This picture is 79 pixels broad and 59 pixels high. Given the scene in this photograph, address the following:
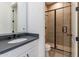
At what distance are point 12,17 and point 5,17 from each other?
185 millimetres

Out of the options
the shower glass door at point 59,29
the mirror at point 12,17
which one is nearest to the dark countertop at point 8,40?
the mirror at point 12,17

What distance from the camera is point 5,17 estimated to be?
166 centimetres

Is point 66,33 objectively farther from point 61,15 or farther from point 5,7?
point 5,7

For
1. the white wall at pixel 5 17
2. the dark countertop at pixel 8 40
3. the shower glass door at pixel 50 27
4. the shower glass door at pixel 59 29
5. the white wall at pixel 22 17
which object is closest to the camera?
the dark countertop at pixel 8 40

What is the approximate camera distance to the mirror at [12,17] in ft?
5.33

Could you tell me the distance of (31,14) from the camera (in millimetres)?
2121

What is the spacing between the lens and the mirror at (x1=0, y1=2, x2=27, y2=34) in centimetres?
162

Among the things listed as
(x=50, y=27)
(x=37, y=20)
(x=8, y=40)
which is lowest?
(x=8, y=40)

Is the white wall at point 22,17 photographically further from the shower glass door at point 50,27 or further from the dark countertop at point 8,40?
the shower glass door at point 50,27

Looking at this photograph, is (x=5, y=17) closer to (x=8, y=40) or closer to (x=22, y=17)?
(x=8, y=40)

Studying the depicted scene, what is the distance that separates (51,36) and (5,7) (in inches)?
103

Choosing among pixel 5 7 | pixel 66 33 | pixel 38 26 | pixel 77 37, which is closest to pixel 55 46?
pixel 66 33

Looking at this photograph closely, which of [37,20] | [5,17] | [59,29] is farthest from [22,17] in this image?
[59,29]

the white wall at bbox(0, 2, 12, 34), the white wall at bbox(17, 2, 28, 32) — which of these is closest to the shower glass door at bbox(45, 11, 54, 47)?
the white wall at bbox(17, 2, 28, 32)
